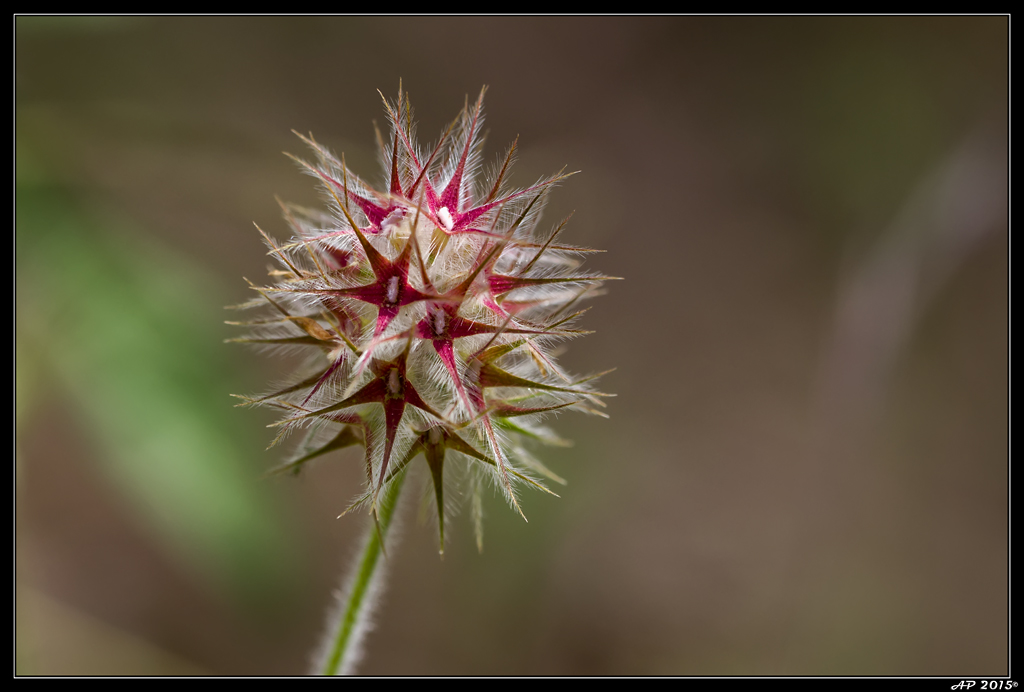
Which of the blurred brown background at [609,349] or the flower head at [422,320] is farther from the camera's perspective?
the blurred brown background at [609,349]

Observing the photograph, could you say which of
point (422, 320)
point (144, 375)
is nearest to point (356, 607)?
point (422, 320)

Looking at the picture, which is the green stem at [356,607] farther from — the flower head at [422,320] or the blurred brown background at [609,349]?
the blurred brown background at [609,349]

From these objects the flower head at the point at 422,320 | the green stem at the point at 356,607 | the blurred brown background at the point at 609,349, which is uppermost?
the blurred brown background at the point at 609,349

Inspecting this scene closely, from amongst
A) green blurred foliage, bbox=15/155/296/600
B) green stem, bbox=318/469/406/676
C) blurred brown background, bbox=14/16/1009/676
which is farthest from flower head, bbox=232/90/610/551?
blurred brown background, bbox=14/16/1009/676

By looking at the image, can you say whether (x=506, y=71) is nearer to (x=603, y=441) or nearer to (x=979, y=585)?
(x=603, y=441)

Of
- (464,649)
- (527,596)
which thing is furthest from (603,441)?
(464,649)

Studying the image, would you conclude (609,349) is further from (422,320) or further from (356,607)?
(422,320)

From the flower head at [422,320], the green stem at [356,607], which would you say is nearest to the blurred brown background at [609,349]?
the green stem at [356,607]

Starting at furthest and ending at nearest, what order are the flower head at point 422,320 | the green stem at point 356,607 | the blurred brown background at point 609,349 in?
the blurred brown background at point 609,349 → the green stem at point 356,607 → the flower head at point 422,320
